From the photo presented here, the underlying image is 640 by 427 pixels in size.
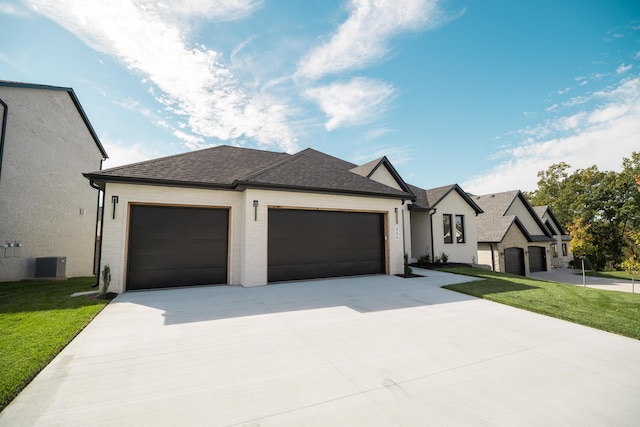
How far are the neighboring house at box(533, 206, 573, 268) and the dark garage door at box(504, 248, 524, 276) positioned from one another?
33.2ft

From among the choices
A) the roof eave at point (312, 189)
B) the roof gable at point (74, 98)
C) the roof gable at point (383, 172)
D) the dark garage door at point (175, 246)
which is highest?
the roof gable at point (74, 98)

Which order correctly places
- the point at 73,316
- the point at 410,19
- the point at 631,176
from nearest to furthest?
the point at 73,316
the point at 410,19
the point at 631,176

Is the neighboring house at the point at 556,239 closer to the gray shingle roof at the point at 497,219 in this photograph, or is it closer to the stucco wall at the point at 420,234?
the gray shingle roof at the point at 497,219

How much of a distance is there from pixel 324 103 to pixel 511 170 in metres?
24.9

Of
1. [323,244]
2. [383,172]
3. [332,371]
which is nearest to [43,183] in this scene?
[323,244]

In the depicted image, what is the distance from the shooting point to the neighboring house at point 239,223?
27.5 feet

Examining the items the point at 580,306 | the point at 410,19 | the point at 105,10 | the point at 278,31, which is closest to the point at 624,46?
the point at 410,19

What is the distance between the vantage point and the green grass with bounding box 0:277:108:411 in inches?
129

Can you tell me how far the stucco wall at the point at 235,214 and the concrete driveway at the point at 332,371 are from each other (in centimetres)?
254

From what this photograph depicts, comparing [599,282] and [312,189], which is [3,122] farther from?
[599,282]

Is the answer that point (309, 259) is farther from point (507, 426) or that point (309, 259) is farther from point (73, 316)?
point (507, 426)

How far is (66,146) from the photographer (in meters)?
Answer: 13.4

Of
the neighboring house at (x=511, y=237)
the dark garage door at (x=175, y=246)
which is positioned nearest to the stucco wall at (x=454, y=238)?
the neighboring house at (x=511, y=237)

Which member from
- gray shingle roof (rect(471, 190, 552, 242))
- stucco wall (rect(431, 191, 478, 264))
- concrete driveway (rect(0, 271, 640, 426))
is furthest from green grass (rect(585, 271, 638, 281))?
concrete driveway (rect(0, 271, 640, 426))
